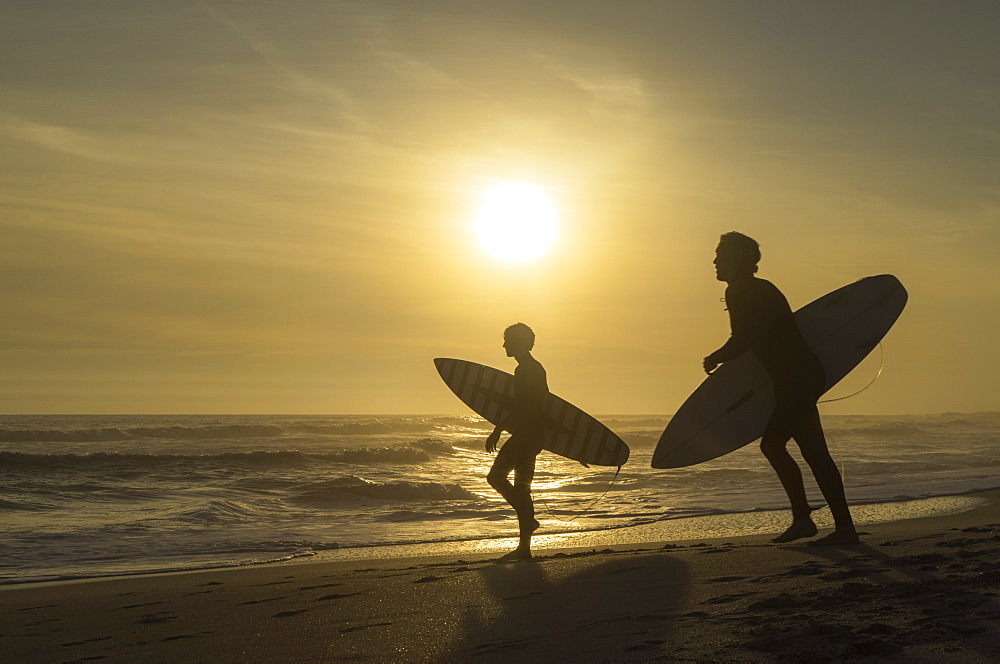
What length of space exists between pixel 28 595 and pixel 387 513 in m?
6.24

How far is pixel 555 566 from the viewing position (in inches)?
209

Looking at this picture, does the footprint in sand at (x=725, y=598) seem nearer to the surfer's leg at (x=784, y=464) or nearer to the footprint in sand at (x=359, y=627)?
the footprint in sand at (x=359, y=627)

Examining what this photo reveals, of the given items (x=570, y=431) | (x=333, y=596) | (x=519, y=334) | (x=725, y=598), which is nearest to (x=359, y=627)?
(x=333, y=596)

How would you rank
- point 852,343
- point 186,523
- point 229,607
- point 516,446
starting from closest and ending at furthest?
1. point 229,607
2. point 852,343
3. point 516,446
4. point 186,523

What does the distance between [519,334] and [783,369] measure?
2.20 metres

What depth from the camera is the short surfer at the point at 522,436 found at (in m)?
6.45

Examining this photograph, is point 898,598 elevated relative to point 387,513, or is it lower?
elevated

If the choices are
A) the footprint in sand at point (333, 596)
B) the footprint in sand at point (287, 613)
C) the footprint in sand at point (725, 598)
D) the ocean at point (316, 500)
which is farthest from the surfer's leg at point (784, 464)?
the footprint in sand at point (287, 613)

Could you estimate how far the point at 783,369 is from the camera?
16.7 ft

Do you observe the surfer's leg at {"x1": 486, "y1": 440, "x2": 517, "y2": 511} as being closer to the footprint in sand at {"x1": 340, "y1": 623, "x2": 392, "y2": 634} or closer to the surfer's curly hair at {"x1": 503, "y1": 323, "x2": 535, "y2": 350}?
the surfer's curly hair at {"x1": 503, "y1": 323, "x2": 535, "y2": 350}

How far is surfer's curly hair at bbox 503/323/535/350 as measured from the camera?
6.68m

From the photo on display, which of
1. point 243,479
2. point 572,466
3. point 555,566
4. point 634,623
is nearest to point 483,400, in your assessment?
point 555,566

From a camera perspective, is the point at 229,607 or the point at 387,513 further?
the point at 387,513

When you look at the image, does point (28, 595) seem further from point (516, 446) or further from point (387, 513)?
point (387, 513)
